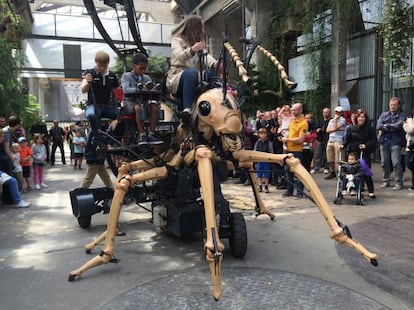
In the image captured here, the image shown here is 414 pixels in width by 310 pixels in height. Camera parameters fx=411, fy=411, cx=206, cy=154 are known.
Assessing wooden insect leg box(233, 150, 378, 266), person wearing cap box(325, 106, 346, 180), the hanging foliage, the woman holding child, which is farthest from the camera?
person wearing cap box(325, 106, 346, 180)

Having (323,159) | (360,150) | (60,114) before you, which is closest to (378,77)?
(323,159)

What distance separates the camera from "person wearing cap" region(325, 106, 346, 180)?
32.7 feet

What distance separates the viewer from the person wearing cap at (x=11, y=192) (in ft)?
25.4

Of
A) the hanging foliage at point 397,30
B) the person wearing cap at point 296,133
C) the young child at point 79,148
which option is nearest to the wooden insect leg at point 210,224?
the person wearing cap at point 296,133

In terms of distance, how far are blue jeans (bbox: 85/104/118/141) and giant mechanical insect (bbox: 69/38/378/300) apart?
35.7 inches

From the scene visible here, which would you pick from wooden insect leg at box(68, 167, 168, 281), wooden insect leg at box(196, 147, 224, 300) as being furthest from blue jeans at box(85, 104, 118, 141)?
wooden insect leg at box(196, 147, 224, 300)

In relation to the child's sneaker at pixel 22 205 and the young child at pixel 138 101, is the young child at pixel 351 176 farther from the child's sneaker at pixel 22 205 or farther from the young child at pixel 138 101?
the child's sneaker at pixel 22 205

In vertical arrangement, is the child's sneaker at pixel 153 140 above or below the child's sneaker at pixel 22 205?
above

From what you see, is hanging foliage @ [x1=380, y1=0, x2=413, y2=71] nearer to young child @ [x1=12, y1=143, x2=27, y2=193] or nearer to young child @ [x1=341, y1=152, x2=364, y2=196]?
young child @ [x1=341, y1=152, x2=364, y2=196]

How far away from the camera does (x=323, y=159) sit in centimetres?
1256

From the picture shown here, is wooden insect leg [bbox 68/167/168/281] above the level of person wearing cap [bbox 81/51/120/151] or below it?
below

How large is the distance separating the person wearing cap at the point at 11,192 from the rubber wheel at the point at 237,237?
4.90m

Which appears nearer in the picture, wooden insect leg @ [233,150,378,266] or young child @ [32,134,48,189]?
wooden insect leg @ [233,150,378,266]

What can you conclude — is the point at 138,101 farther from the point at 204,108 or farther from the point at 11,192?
the point at 11,192
